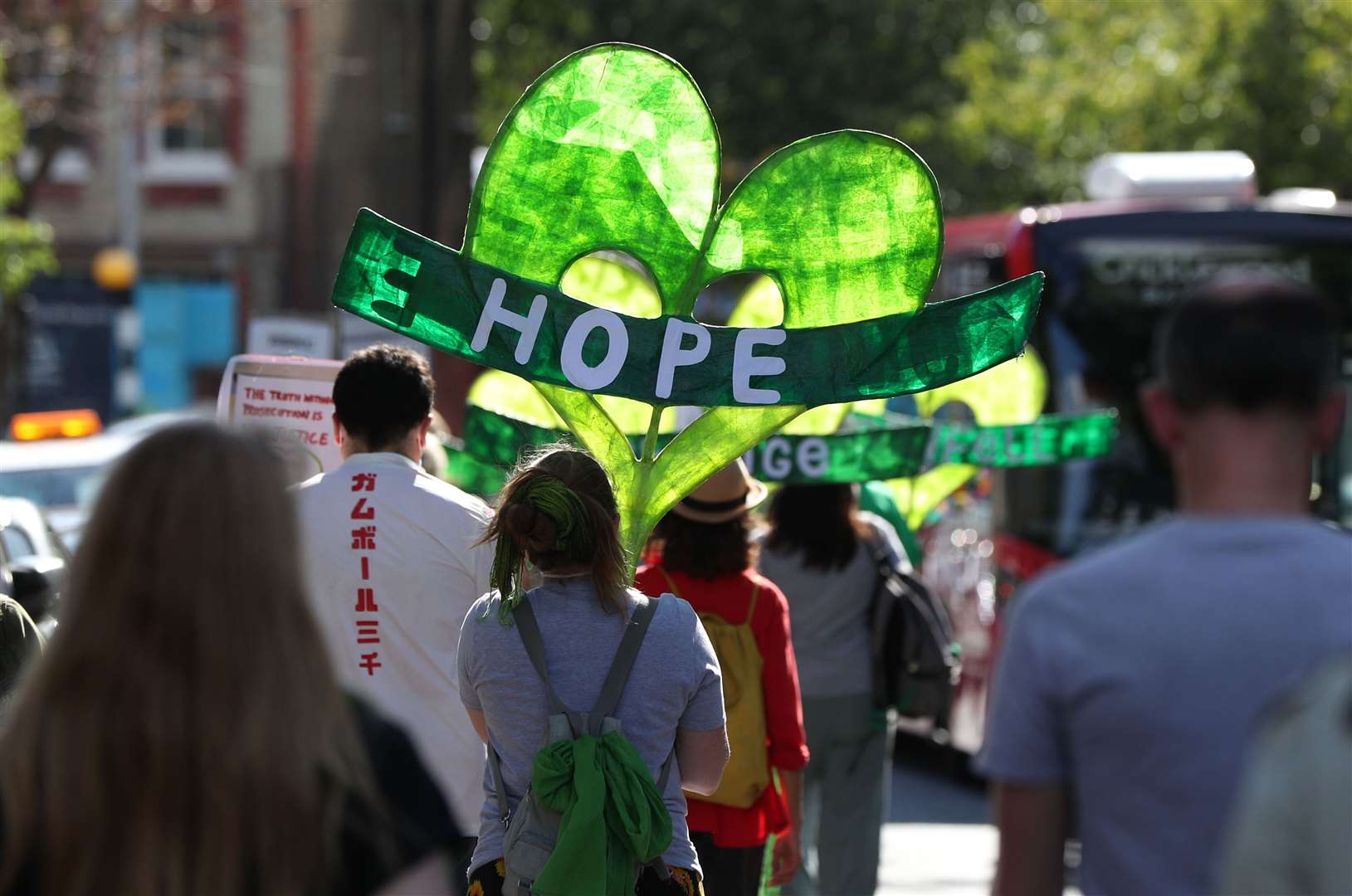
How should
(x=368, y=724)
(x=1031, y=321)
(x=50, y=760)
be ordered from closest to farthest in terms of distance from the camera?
1. (x=50, y=760)
2. (x=368, y=724)
3. (x=1031, y=321)

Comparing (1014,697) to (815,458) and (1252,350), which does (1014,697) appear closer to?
(1252,350)

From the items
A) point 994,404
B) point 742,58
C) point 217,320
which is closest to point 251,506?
point 994,404

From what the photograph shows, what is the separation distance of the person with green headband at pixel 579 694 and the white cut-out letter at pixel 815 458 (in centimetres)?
200

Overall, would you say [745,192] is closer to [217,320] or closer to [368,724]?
[368,724]

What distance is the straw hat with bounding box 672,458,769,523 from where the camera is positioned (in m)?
4.85

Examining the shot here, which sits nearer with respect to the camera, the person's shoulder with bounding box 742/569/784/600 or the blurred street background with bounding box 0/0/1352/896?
the person's shoulder with bounding box 742/569/784/600

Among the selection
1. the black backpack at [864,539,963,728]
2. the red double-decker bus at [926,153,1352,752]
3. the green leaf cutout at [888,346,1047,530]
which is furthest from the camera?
the red double-decker bus at [926,153,1352,752]

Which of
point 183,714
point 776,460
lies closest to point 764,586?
point 776,460

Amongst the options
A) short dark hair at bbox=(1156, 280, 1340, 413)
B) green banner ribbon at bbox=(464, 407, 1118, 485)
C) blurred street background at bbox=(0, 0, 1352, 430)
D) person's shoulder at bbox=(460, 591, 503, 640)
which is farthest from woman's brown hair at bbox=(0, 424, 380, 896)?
blurred street background at bbox=(0, 0, 1352, 430)

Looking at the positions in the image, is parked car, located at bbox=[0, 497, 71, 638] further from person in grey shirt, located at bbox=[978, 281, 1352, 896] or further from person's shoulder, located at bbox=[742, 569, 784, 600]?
person in grey shirt, located at bbox=[978, 281, 1352, 896]

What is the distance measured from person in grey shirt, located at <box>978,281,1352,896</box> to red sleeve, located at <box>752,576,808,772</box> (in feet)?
7.62

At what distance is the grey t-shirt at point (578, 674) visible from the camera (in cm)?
370

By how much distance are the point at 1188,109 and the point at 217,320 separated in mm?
17071

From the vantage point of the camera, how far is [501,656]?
3703 millimetres
